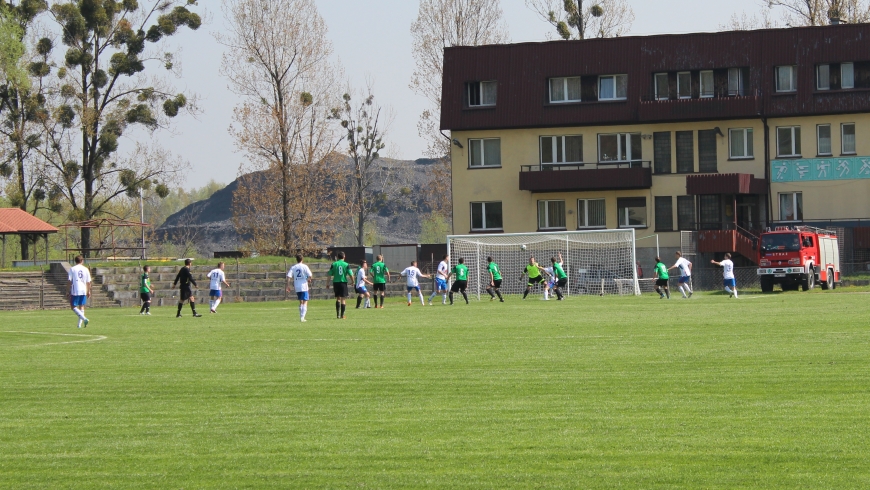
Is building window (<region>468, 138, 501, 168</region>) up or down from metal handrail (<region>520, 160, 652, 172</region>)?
up

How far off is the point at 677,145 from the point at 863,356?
44529mm

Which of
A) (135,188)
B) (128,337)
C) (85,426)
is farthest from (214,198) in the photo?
(85,426)

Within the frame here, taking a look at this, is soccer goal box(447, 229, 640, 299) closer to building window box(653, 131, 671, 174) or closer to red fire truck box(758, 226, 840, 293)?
red fire truck box(758, 226, 840, 293)

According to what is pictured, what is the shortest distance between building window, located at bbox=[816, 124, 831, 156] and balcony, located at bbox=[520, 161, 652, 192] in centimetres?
874

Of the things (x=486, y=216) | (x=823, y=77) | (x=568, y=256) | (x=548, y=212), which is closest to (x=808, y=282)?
(x=568, y=256)

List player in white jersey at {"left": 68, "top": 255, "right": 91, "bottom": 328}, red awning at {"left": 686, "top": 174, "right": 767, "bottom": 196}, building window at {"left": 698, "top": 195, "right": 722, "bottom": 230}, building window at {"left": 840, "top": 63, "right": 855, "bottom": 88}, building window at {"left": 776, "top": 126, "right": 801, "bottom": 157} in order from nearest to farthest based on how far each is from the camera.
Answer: player in white jersey at {"left": 68, "top": 255, "right": 91, "bottom": 328}, red awning at {"left": 686, "top": 174, "right": 767, "bottom": 196}, building window at {"left": 840, "top": 63, "right": 855, "bottom": 88}, building window at {"left": 698, "top": 195, "right": 722, "bottom": 230}, building window at {"left": 776, "top": 126, "right": 801, "bottom": 157}

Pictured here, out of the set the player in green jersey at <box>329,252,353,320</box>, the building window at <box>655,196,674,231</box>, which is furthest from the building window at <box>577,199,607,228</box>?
the player in green jersey at <box>329,252,353,320</box>

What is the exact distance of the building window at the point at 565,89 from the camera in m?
59.2

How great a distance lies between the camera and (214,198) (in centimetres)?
19338

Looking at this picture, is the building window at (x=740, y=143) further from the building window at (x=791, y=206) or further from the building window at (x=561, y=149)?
the building window at (x=561, y=149)

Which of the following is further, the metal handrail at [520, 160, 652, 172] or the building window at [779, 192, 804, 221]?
the metal handrail at [520, 160, 652, 172]

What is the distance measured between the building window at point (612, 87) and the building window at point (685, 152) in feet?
12.7

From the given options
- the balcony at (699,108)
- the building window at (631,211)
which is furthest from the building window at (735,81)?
the building window at (631,211)

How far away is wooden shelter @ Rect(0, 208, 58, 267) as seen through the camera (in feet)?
200
